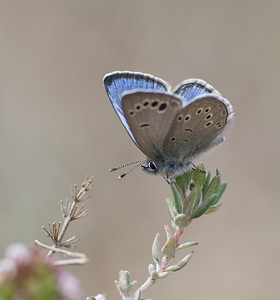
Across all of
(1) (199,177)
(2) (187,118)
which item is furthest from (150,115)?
(1) (199,177)

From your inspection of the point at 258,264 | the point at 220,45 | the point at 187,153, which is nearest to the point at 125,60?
the point at 220,45

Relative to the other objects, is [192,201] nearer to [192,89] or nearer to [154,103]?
[154,103]

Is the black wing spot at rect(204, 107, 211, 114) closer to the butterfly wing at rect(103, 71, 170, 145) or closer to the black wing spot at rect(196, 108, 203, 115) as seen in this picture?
the black wing spot at rect(196, 108, 203, 115)

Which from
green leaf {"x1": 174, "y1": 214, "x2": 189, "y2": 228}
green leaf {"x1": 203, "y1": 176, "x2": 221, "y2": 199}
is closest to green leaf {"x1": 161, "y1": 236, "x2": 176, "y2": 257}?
green leaf {"x1": 174, "y1": 214, "x2": 189, "y2": 228}

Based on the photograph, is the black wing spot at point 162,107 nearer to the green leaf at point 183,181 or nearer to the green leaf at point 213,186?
the green leaf at point 183,181

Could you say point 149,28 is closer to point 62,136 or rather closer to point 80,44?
point 80,44

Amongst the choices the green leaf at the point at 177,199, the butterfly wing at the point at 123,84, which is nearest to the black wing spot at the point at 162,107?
the butterfly wing at the point at 123,84
